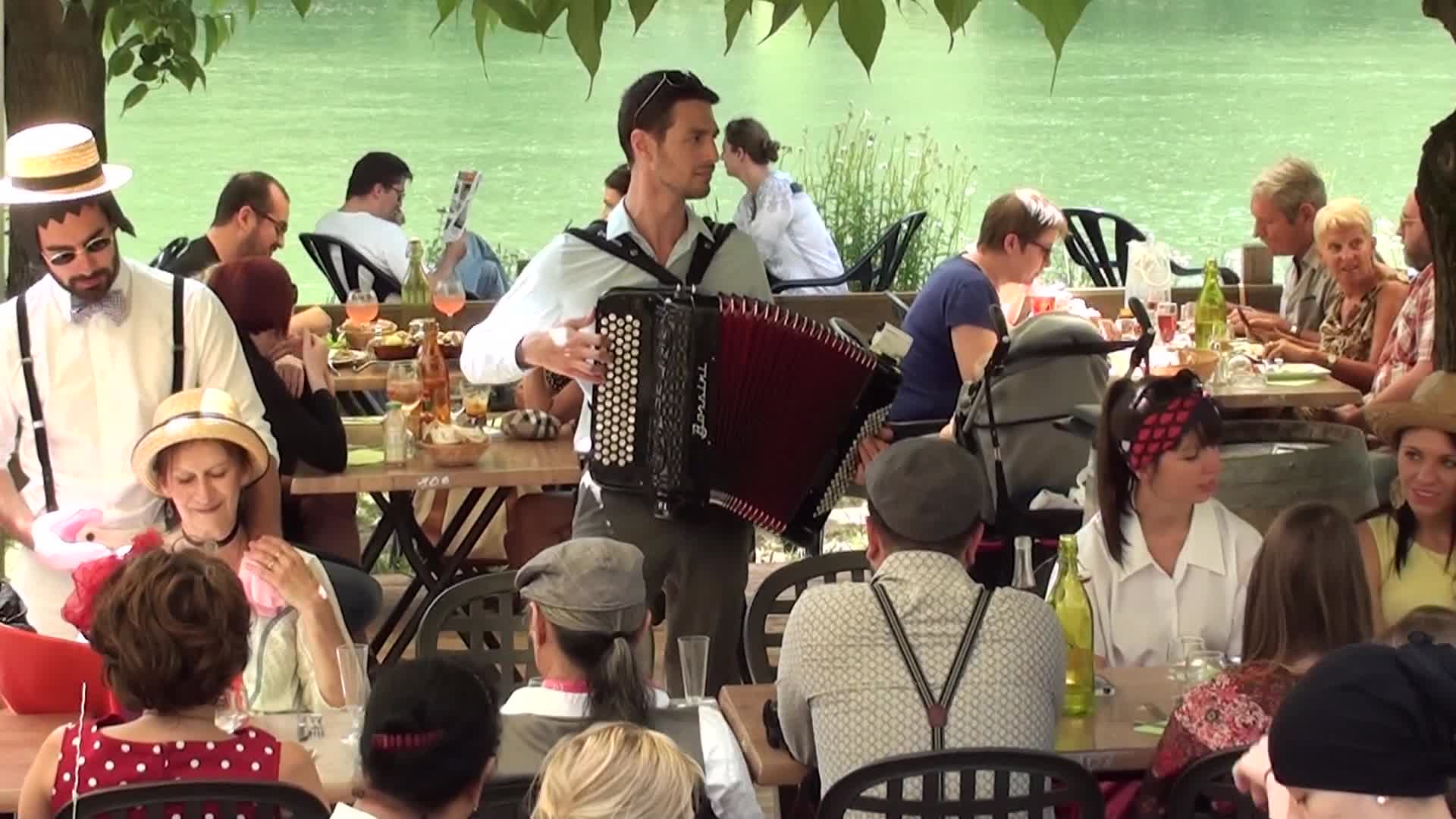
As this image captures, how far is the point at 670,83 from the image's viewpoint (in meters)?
4.16

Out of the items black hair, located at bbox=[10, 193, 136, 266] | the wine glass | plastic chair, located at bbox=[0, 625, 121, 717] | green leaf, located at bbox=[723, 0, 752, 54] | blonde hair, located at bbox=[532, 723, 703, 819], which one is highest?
green leaf, located at bbox=[723, 0, 752, 54]

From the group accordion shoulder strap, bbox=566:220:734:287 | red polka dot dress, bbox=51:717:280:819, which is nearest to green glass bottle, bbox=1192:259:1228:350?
accordion shoulder strap, bbox=566:220:734:287

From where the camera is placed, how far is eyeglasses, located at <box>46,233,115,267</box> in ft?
12.8

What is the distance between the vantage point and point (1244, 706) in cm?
298

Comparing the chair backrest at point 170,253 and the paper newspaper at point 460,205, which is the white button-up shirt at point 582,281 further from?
the paper newspaper at point 460,205

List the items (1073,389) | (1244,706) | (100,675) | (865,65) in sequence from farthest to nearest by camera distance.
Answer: (1073,389)
(100,675)
(1244,706)
(865,65)

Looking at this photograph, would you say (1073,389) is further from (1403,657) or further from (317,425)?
(1403,657)

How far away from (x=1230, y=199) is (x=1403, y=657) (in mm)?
15428

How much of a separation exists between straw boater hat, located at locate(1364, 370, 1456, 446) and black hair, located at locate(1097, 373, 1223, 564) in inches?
14.5

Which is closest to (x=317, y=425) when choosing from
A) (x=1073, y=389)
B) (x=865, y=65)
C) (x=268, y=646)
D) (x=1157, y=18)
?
(x=268, y=646)

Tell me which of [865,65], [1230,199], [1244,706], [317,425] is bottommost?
[1230,199]

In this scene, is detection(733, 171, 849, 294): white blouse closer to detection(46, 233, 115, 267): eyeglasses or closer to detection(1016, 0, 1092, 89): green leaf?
detection(46, 233, 115, 267): eyeglasses

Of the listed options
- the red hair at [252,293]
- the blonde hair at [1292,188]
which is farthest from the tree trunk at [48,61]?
the blonde hair at [1292,188]

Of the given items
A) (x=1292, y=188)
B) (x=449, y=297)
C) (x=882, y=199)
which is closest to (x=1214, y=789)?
(x=449, y=297)
